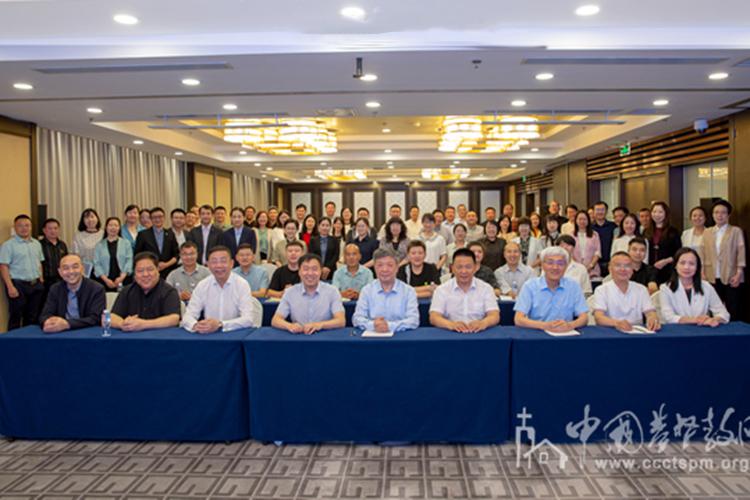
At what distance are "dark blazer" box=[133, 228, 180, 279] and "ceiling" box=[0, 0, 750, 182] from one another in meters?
1.68

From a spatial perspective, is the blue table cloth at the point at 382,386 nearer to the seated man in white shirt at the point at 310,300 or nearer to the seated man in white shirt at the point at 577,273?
the seated man in white shirt at the point at 310,300

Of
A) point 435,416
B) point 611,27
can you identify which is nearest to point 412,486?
point 435,416

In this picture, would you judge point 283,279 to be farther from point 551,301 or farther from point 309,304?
point 551,301

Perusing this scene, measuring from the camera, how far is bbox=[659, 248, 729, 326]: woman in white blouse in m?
4.09

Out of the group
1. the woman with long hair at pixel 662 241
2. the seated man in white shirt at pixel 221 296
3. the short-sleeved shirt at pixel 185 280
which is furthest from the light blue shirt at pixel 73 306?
the woman with long hair at pixel 662 241

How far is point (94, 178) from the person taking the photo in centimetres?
959

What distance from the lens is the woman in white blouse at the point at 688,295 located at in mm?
4086

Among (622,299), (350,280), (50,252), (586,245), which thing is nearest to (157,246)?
(50,252)

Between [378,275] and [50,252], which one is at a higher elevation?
[50,252]

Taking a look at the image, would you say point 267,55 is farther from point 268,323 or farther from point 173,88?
point 268,323

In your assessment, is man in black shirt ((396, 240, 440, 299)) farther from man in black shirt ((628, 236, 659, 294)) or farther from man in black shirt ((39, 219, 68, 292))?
man in black shirt ((39, 219, 68, 292))

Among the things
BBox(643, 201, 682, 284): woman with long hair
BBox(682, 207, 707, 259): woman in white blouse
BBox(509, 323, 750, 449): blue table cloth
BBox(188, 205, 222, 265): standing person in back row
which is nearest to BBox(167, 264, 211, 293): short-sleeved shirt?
BBox(188, 205, 222, 265): standing person in back row

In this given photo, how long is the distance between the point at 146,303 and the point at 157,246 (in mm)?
3424

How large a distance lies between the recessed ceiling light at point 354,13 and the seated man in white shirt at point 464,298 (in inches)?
80.2
